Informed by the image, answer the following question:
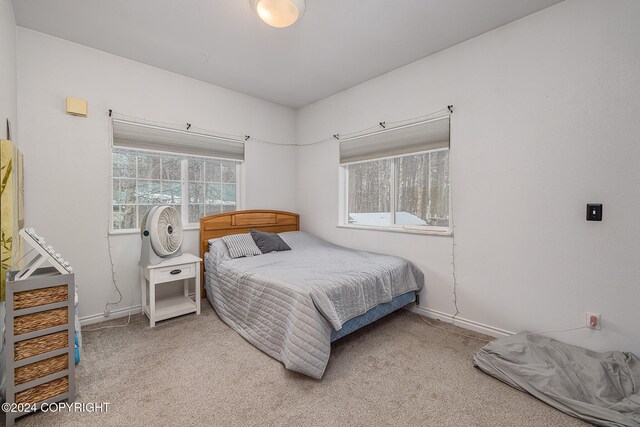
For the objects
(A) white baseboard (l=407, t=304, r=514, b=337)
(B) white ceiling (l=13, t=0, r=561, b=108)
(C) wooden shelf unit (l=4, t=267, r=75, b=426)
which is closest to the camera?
(C) wooden shelf unit (l=4, t=267, r=75, b=426)

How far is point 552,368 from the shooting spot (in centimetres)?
168

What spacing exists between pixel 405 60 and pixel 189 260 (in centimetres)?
291

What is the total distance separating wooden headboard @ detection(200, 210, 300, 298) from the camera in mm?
3221

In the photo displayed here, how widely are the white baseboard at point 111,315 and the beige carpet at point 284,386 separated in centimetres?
32

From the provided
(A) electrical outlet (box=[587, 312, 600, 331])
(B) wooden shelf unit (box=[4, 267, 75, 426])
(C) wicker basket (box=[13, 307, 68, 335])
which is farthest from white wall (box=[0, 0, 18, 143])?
(A) electrical outlet (box=[587, 312, 600, 331])

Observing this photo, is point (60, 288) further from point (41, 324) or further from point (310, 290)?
point (310, 290)

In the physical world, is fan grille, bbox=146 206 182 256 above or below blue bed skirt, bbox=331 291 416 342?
above

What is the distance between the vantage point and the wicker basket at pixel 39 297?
142 centimetres

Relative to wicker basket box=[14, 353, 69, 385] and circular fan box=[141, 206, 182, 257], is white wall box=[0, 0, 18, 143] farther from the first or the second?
wicker basket box=[14, 353, 69, 385]

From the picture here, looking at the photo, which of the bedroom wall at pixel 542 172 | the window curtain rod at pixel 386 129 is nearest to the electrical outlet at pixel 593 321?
the bedroom wall at pixel 542 172

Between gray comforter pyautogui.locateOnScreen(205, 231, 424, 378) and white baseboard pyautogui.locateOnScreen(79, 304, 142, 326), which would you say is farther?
white baseboard pyautogui.locateOnScreen(79, 304, 142, 326)

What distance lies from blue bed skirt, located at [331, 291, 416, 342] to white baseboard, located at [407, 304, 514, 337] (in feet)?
0.50

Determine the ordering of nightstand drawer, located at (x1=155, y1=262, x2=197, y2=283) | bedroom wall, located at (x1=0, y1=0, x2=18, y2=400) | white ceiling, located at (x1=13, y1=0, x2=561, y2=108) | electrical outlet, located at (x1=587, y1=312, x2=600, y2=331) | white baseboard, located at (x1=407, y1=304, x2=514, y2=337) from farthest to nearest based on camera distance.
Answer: nightstand drawer, located at (x1=155, y1=262, x2=197, y2=283), white baseboard, located at (x1=407, y1=304, x2=514, y2=337), white ceiling, located at (x1=13, y1=0, x2=561, y2=108), electrical outlet, located at (x1=587, y1=312, x2=600, y2=331), bedroom wall, located at (x1=0, y1=0, x2=18, y2=400)

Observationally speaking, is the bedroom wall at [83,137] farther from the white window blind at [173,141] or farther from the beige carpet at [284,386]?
the beige carpet at [284,386]
